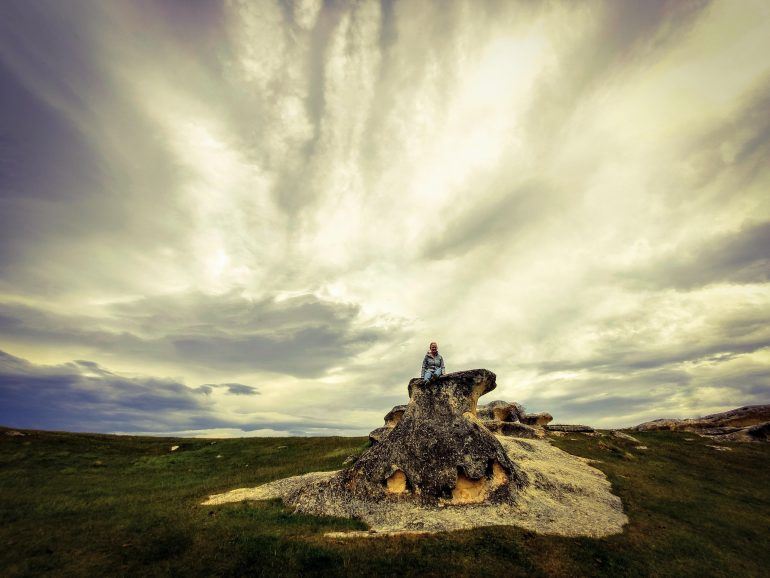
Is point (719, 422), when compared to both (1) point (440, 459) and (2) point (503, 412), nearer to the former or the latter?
(2) point (503, 412)

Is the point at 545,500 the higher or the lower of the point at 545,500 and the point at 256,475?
the lower

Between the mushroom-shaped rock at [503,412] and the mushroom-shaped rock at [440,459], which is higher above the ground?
the mushroom-shaped rock at [503,412]

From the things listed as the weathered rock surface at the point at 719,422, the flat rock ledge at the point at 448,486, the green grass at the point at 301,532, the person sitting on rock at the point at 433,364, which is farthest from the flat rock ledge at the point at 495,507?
the weathered rock surface at the point at 719,422

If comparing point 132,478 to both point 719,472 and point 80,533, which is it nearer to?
point 80,533

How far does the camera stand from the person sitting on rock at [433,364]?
34875 millimetres

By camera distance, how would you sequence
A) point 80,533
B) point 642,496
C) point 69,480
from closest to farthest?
point 80,533
point 642,496
point 69,480

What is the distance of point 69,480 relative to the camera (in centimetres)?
4000

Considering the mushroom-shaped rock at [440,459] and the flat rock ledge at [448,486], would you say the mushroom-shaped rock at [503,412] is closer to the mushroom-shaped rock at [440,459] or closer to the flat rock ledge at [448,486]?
the flat rock ledge at [448,486]

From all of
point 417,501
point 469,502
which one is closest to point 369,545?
point 417,501

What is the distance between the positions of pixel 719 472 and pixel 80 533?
198ft

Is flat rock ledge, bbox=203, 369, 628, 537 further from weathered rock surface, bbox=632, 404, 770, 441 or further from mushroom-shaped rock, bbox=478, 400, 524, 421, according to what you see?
weathered rock surface, bbox=632, 404, 770, 441

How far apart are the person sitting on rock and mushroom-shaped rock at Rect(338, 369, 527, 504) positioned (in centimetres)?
92

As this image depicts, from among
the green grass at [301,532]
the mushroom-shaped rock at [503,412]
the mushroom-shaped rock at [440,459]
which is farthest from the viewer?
the mushroom-shaped rock at [503,412]

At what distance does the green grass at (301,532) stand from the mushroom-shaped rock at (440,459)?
504 centimetres
